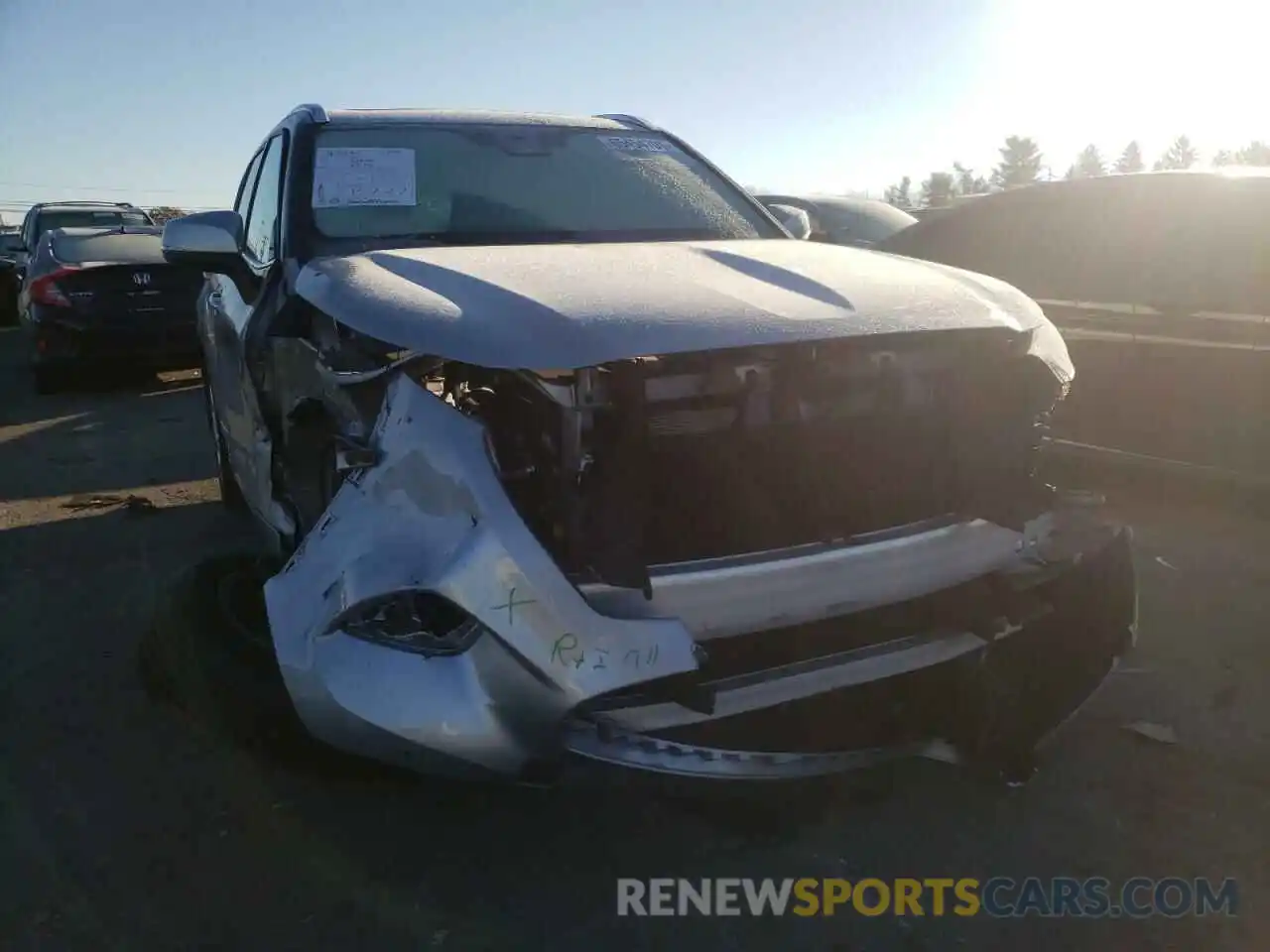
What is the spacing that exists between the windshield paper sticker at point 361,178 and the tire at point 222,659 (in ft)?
3.87

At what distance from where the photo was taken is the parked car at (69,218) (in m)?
13.4

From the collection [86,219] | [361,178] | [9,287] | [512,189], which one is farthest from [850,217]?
[9,287]

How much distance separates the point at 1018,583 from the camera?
2.50 meters

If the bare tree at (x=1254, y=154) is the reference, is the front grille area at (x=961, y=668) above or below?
below

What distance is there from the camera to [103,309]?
916 centimetres

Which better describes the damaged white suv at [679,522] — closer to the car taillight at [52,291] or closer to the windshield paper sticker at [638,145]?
the windshield paper sticker at [638,145]

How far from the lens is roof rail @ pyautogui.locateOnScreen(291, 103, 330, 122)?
365 centimetres

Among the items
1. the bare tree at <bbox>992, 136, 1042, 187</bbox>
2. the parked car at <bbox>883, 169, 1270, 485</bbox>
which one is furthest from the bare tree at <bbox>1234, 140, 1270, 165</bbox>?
the bare tree at <bbox>992, 136, 1042, 187</bbox>

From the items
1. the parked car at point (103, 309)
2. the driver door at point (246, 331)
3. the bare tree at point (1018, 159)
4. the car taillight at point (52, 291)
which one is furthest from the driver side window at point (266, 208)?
the bare tree at point (1018, 159)

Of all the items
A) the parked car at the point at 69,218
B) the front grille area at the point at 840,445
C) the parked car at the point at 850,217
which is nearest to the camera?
the front grille area at the point at 840,445

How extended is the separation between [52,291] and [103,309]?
437 millimetres

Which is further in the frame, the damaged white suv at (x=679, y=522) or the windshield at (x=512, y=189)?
the windshield at (x=512, y=189)
